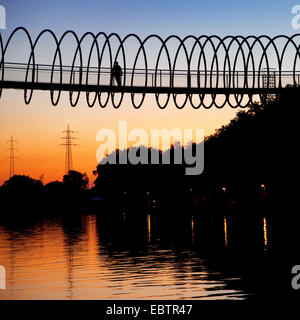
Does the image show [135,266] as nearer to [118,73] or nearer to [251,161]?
[118,73]

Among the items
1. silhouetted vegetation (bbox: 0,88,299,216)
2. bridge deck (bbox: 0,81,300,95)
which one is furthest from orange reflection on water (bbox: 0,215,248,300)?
silhouetted vegetation (bbox: 0,88,299,216)

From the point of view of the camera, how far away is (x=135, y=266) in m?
38.2

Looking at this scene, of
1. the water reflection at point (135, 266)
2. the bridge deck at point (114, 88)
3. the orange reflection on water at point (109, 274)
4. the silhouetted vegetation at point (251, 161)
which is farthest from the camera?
→ the silhouetted vegetation at point (251, 161)

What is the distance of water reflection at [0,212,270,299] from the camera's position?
95.7 feet

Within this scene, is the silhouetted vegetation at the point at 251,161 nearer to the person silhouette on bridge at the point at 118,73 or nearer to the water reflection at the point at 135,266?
the water reflection at the point at 135,266

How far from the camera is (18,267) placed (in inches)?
1565

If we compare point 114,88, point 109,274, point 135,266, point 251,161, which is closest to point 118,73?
point 114,88

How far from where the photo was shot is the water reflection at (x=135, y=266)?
29156 millimetres

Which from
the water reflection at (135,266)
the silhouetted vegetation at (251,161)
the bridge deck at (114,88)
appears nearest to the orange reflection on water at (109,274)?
the water reflection at (135,266)

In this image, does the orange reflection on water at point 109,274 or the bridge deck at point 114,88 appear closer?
the orange reflection on water at point 109,274

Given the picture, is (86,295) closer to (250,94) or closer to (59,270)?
(59,270)

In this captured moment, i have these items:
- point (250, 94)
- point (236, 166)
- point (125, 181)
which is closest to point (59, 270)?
point (250, 94)

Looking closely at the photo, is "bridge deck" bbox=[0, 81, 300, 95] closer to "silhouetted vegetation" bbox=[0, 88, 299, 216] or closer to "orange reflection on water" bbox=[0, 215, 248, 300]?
"orange reflection on water" bbox=[0, 215, 248, 300]
